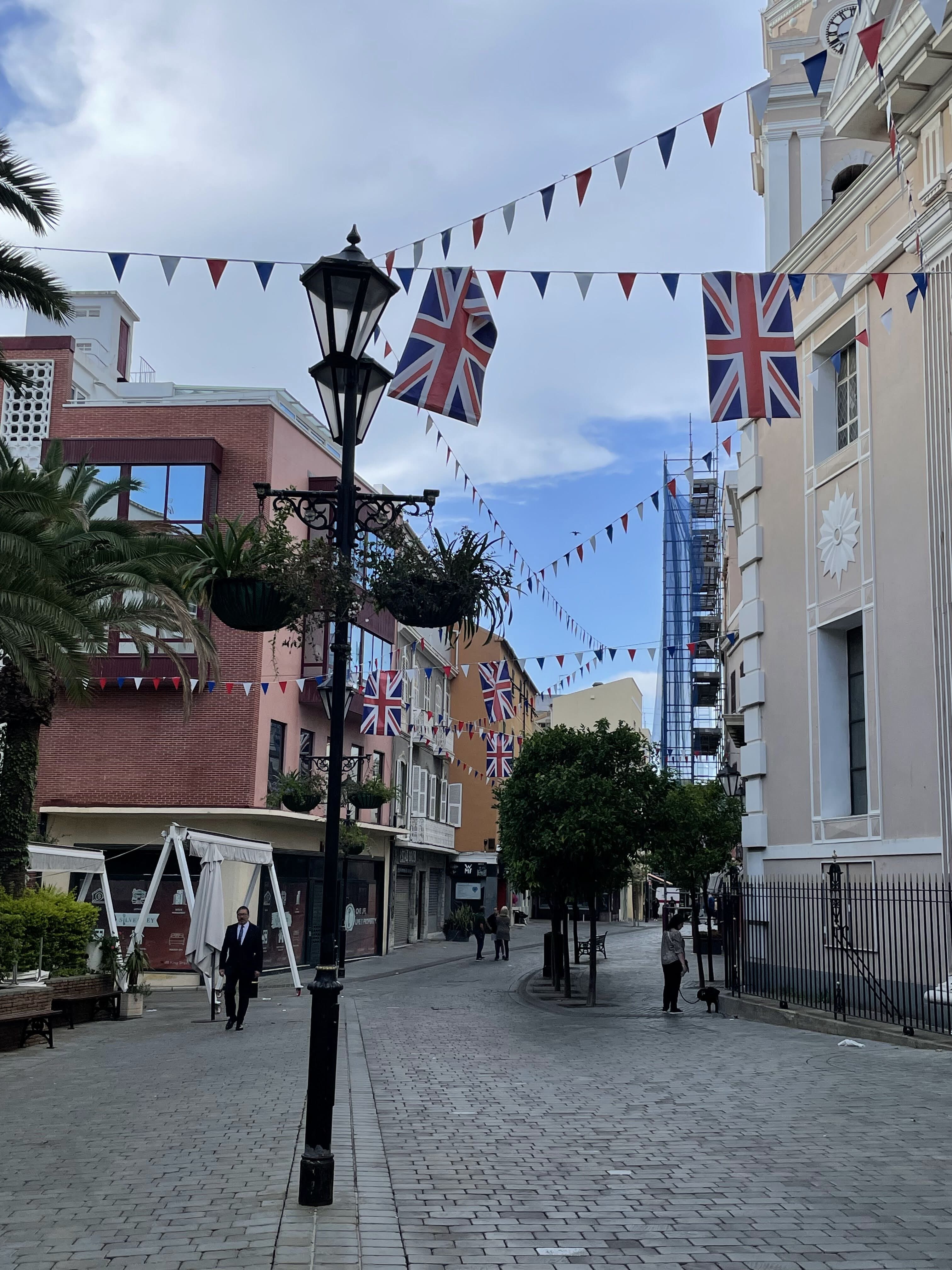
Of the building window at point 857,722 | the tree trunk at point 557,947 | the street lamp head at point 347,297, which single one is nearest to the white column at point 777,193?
the building window at point 857,722

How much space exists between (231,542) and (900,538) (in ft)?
41.4

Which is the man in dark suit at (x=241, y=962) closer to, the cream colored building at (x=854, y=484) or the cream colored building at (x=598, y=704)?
the cream colored building at (x=854, y=484)

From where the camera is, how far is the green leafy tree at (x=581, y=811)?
21.0m

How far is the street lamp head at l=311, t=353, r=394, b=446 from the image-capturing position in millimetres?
7477

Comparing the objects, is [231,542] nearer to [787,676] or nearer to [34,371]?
[787,676]

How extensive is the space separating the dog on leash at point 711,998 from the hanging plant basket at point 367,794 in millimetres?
12931

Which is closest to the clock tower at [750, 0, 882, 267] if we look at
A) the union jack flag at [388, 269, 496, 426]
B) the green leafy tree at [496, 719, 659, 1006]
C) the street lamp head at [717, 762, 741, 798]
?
the green leafy tree at [496, 719, 659, 1006]

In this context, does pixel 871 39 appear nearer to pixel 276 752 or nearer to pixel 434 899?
pixel 276 752

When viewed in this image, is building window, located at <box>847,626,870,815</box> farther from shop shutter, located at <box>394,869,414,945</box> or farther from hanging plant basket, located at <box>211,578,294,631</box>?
shop shutter, located at <box>394,869,414,945</box>

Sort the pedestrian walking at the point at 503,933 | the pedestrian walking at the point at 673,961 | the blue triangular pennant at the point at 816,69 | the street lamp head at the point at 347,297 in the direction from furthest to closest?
the pedestrian walking at the point at 503,933 < the pedestrian walking at the point at 673,961 < the blue triangular pennant at the point at 816,69 < the street lamp head at the point at 347,297

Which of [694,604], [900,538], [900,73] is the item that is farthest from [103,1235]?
[694,604]

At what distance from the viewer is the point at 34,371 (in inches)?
1188

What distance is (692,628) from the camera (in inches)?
2569

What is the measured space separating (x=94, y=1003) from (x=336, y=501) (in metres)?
13.0
